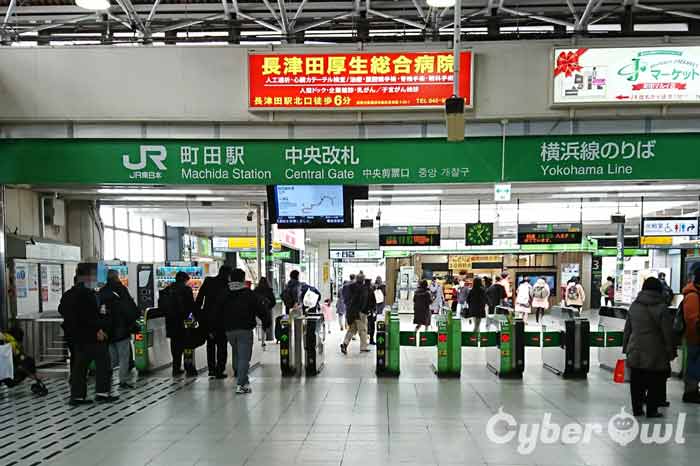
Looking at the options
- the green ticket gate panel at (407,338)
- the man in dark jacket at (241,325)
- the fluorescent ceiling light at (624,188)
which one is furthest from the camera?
the fluorescent ceiling light at (624,188)

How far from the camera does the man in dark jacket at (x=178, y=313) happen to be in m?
7.96

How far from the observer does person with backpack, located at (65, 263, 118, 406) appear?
20.3 ft

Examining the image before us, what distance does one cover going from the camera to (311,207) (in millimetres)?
7781

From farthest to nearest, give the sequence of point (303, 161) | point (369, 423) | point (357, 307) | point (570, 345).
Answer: point (357, 307)
point (570, 345)
point (303, 161)
point (369, 423)

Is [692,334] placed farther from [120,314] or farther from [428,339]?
[120,314]

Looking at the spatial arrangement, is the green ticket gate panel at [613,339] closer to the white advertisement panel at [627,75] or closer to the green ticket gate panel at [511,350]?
the green ticket gate panel at [511,350]

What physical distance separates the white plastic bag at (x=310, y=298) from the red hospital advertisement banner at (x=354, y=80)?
20.7 feet

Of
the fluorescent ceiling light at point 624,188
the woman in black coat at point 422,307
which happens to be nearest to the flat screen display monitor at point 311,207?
the woman in black coat at point 422,307

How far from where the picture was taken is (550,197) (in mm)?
12852

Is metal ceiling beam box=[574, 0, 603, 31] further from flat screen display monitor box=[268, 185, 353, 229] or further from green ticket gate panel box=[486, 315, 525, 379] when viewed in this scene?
green ticket gate panel box=[486, 315, 525, 379]

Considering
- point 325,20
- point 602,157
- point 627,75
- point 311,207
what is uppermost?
point 325,20

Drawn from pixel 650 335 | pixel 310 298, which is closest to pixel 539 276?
pixel 310 298

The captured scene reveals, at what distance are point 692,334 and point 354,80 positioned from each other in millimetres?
5077

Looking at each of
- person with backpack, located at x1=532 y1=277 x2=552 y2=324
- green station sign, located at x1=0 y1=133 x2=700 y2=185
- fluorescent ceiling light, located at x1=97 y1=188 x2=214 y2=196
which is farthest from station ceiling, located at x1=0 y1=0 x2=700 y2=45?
person with backpack, located at x1=532 y1=277 x2=552 y2=324
